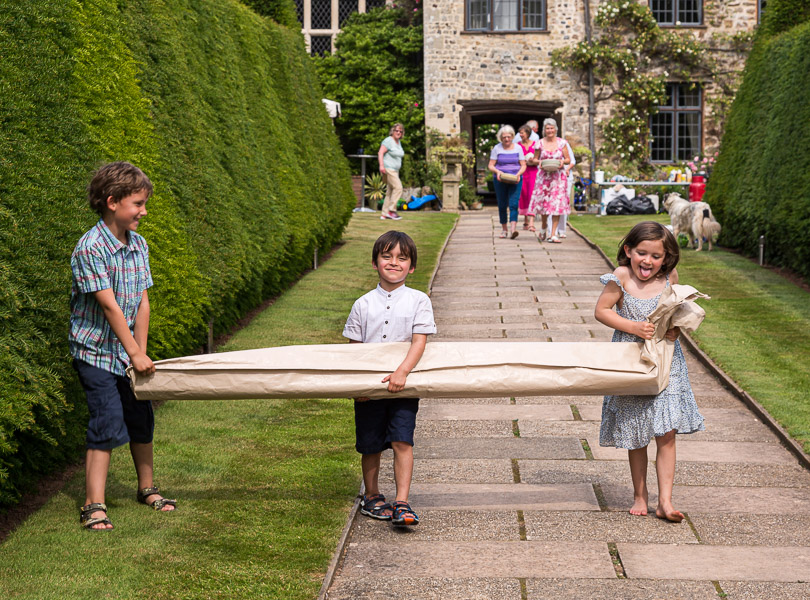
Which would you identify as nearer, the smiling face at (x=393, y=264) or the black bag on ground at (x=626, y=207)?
the smiling face at (x=393, y=264)

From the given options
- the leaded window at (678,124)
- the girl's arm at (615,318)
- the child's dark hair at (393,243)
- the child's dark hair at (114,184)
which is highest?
the leaded window at (678,124)

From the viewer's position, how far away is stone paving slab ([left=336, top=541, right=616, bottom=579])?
163 inches

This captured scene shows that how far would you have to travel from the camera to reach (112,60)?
6.99 m

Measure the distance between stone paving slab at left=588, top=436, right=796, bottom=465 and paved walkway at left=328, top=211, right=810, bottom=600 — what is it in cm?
1

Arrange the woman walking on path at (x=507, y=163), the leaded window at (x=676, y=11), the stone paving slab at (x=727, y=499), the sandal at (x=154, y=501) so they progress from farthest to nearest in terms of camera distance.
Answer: the leaded window at (x=676, y=11)
the woman walking on path at (x=507, y=163)
the stone paving slab at (x=727, y=499)
the sandal at (x=154, y=501)

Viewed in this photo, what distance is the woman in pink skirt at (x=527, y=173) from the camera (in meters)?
16.6

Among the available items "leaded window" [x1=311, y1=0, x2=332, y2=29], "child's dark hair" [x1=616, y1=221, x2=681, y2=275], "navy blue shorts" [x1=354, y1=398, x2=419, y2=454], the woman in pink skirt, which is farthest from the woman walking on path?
"leaded window" [x1=311, y1=0, x2=332, y2=29]

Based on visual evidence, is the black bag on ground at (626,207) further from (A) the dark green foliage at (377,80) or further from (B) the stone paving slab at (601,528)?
(B) the stone paving slab at (601,528)

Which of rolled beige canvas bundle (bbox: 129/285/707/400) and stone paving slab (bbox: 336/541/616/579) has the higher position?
rolled beige canvas bundle (bbox: 129/285/707/400)

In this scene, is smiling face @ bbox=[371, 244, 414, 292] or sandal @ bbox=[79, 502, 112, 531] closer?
sandal @ bbox=[79, 502, 112, 531]

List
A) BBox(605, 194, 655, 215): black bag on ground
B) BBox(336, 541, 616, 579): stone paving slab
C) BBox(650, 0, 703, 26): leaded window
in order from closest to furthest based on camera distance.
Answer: BBox(336, 541, 616, 579): stone paving slab
BBox(605, 194, 655, 215): black bag on ground
BBox(650, 0, 703, 26): leaded window

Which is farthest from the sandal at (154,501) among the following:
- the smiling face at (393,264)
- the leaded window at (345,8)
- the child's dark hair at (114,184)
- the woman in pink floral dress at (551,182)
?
the leaded window at (345,8)

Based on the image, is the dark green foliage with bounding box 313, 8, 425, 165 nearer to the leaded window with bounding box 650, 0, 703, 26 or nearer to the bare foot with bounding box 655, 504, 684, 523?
the leaded window with bounding box 650, 0, 703, 26

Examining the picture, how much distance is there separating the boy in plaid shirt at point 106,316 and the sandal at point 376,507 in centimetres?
113
